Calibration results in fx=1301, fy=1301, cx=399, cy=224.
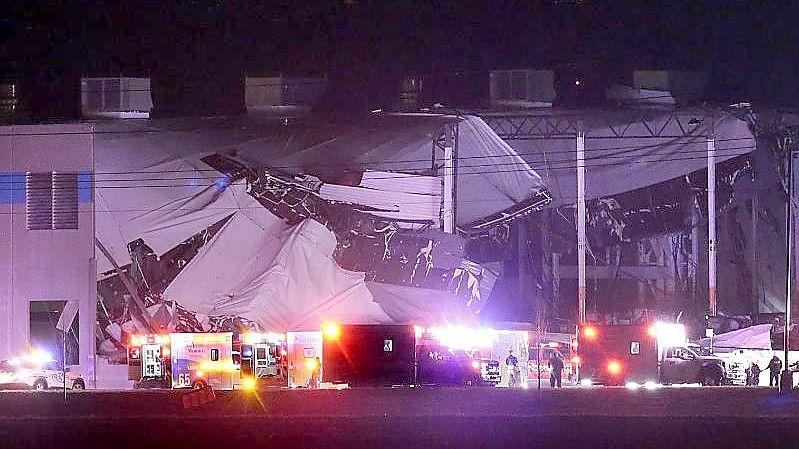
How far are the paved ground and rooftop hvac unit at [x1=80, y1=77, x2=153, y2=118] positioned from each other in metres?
16.1

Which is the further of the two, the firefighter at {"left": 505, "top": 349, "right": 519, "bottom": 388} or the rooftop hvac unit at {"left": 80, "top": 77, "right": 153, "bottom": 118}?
the rooftop hvac unit at {"left": 80, "top": 77, "right": 153, "bottom": 118}

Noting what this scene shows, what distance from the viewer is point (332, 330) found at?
3881 centimetres

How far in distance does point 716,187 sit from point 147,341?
19780 millimetres

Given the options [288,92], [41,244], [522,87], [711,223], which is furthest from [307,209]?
[711,223]

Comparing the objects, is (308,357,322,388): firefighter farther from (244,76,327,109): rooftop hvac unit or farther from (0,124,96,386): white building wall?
(244,76,327,109): rooftop hvac unit

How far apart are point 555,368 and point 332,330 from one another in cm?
686

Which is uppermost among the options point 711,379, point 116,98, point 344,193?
point 116,98

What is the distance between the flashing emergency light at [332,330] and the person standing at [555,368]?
661 centimetres

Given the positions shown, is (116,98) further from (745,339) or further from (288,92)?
(745,339)

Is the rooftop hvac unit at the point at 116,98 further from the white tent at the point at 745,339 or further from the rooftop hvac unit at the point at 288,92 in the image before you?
the white tent at the point at 745,339

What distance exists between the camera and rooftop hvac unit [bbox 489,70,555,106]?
46688 millimetres

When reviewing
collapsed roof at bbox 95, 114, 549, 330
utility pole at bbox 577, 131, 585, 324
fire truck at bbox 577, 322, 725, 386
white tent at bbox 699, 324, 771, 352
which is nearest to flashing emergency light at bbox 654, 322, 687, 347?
fire truck at bbox 577, 322, 725, 386

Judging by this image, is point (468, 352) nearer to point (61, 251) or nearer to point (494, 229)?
point (494, 229)

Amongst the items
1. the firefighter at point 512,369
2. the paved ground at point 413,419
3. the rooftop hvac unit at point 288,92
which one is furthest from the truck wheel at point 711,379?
the rooftop hvac unit at point 288,92
